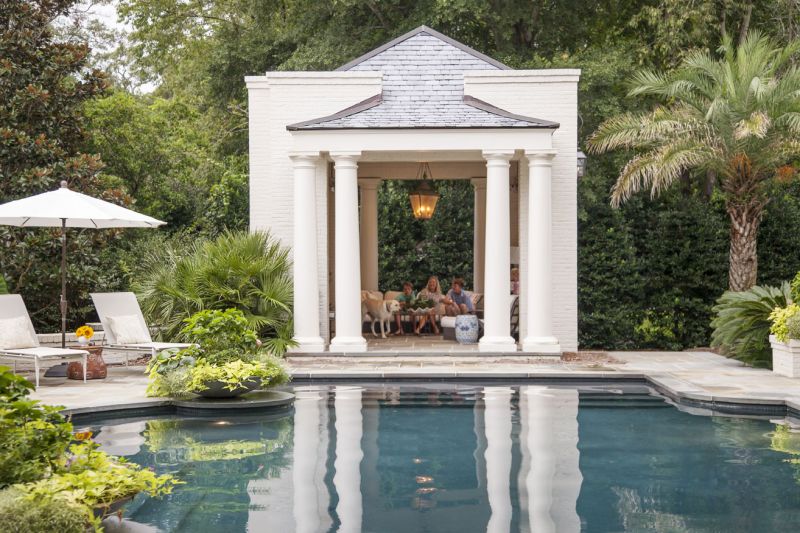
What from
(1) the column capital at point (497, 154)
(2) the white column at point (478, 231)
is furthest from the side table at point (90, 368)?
(2) the white column at point (478, 231)

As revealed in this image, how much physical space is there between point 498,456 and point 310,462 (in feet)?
6.03

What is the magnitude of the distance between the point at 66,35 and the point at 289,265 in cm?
1762

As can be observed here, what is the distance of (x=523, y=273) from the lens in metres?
18.2

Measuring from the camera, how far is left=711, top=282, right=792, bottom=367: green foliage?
1563cm

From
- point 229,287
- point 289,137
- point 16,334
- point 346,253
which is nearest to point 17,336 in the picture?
point 16,334

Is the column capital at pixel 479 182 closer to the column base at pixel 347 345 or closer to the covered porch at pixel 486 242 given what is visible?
the covered porch at pixel 486 242

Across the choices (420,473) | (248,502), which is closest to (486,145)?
A: (420,473)

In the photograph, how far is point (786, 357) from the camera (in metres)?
14.6

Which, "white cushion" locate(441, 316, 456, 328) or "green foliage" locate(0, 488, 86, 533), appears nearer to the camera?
"green foliage" locate(0, 488, 86, 533)

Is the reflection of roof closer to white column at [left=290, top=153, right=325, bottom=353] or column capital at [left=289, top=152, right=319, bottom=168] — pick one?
column capital at [left=289, top=152, right=319, bottom=168]

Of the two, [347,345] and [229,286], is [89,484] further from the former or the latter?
[229,286]

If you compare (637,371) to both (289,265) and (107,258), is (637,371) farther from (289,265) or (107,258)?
(107,258)

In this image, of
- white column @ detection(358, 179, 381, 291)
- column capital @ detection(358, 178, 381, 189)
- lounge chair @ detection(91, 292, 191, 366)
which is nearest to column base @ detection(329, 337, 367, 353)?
lounge chair @ detection(91, 292, 191, 366)

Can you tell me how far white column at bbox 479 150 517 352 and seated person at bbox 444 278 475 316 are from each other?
2.89 meters
